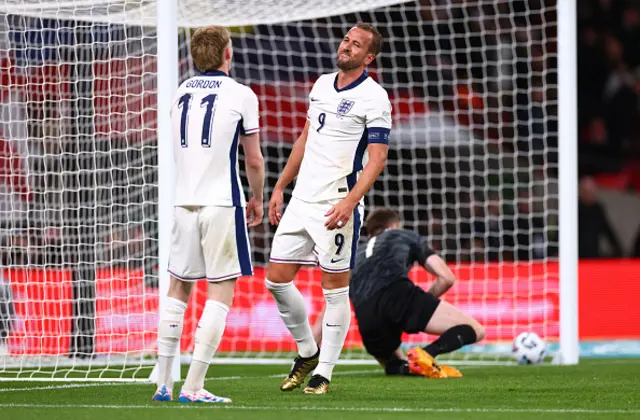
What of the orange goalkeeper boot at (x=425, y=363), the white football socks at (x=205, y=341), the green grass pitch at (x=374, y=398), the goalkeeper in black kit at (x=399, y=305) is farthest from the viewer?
the goalkeeper in black kit at (x=399, y=305)

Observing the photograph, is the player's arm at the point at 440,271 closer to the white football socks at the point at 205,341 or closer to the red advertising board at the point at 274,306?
the red advertising board at the point at 274,306

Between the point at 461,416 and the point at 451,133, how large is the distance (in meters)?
11.1

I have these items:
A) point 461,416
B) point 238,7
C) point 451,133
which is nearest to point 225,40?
point 461,416

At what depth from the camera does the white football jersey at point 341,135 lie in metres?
6.27

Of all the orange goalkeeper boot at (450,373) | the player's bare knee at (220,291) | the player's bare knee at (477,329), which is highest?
the player's bare knee at (220,291)

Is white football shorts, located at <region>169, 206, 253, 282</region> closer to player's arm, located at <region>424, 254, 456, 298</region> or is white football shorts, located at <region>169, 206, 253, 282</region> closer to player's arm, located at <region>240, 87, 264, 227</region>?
player's arm, located at <region>240, 87, 264, 227</region>

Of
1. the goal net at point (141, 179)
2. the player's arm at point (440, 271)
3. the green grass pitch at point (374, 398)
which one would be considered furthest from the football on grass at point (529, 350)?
the player's arm at point (440, 271)

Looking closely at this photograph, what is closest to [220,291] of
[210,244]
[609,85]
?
[210,244]

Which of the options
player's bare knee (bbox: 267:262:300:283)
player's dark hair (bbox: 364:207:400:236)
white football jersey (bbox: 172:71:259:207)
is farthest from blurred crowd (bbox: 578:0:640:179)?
white football jersey (bbox: 172:71:259:207)

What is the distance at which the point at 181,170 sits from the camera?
226 inches

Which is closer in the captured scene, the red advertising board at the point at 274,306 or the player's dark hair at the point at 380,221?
the player's dark hair at the point at 380,221

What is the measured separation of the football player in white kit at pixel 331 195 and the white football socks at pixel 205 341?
781 mm

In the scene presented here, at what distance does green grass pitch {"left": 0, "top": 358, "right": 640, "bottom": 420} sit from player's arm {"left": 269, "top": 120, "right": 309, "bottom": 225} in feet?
3.26

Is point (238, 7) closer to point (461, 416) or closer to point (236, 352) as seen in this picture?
point (236, 352)
